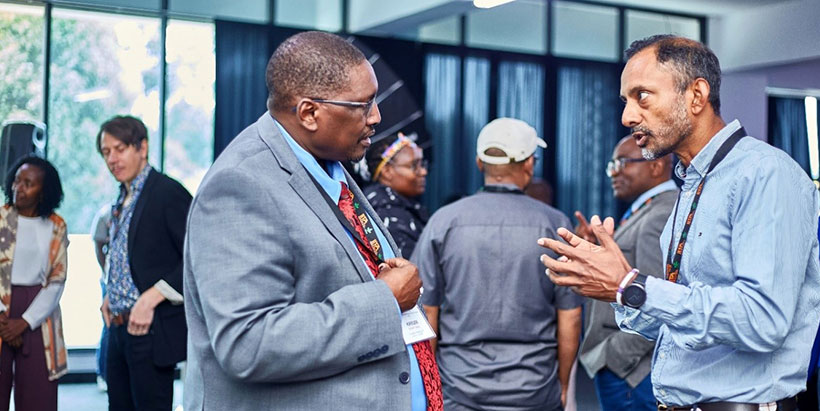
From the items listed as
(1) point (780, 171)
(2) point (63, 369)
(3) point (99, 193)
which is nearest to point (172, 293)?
(2) point (63, 369)

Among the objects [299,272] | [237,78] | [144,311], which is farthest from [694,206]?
[237,78]

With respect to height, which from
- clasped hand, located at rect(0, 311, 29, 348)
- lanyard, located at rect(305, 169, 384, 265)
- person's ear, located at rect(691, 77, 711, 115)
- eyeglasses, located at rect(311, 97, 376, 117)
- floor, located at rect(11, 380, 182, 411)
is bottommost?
floor, located at rect(11, 380, 182, 411)

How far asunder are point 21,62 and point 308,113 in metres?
6.99

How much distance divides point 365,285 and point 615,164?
276cm

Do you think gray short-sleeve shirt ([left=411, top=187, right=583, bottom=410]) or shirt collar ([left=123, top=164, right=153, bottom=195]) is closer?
gray short-sleeve shirt ([left=411, top=187, right=583, bottom=410])

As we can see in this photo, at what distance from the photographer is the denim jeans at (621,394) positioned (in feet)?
11.6

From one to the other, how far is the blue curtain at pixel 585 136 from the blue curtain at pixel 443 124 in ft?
4.11

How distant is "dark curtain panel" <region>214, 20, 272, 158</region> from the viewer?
8.30 meters

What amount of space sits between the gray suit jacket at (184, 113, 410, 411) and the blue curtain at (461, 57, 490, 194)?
7.60 m

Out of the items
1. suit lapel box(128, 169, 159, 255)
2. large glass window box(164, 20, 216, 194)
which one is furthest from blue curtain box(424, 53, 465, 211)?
suit lapel box(128, 169, 159, 255)

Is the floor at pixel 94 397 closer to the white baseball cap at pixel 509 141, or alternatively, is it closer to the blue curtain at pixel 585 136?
the blue curtain at pixel 585 136

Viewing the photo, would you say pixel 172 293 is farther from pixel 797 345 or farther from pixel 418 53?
pixel 418 53

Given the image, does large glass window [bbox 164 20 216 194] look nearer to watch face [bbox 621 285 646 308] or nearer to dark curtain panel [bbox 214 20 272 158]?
dark curtain panel [bbox 214 20 272 158]

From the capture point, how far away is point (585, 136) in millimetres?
10016
